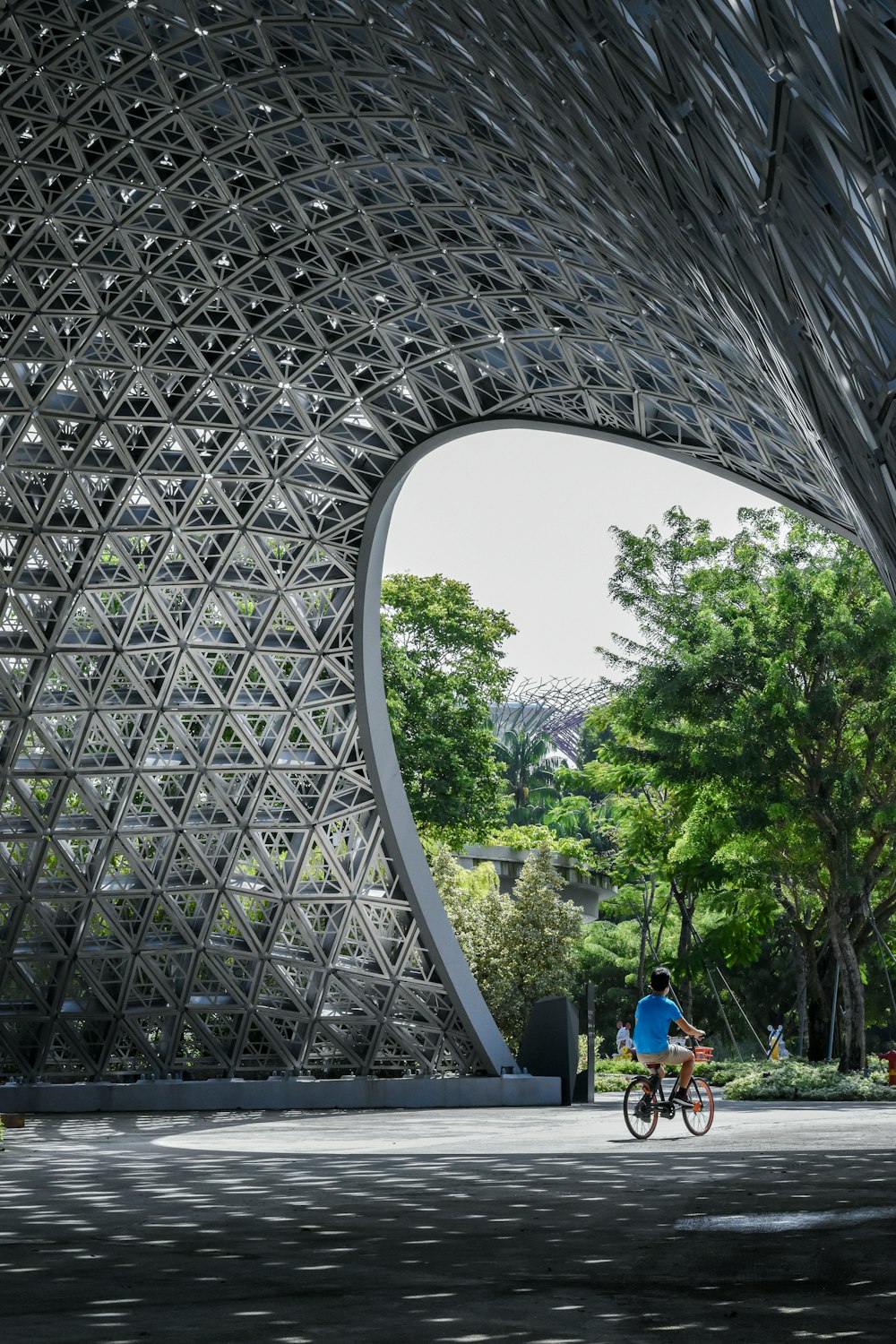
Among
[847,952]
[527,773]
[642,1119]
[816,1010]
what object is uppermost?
[527,773]

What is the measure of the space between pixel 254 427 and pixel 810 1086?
67.6 feet

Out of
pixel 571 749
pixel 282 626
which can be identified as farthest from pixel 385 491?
pixel 571 749

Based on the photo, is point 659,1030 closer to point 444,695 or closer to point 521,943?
point 521,943

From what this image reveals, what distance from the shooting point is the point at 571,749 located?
114125 mm

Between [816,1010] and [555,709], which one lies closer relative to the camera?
[816,1010]

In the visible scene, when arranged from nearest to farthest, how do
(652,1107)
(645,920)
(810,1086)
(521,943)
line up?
(652,1107), (810,1086), (521,943), (645,920)

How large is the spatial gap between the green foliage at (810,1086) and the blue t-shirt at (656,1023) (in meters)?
15.9

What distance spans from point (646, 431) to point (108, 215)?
1202cm

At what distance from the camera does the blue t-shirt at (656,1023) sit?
17.3m

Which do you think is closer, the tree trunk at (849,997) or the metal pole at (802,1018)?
the tree trunk at (849,997)

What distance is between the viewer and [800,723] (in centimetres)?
3462

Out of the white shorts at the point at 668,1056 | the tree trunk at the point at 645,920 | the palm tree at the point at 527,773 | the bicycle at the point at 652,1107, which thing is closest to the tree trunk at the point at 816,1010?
the tree trunk at the point at 645,920

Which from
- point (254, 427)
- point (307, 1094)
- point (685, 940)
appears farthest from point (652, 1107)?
point (685, 940)

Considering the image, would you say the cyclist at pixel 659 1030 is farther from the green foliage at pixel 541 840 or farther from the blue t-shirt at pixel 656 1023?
the green foliage at pixel 541 840
